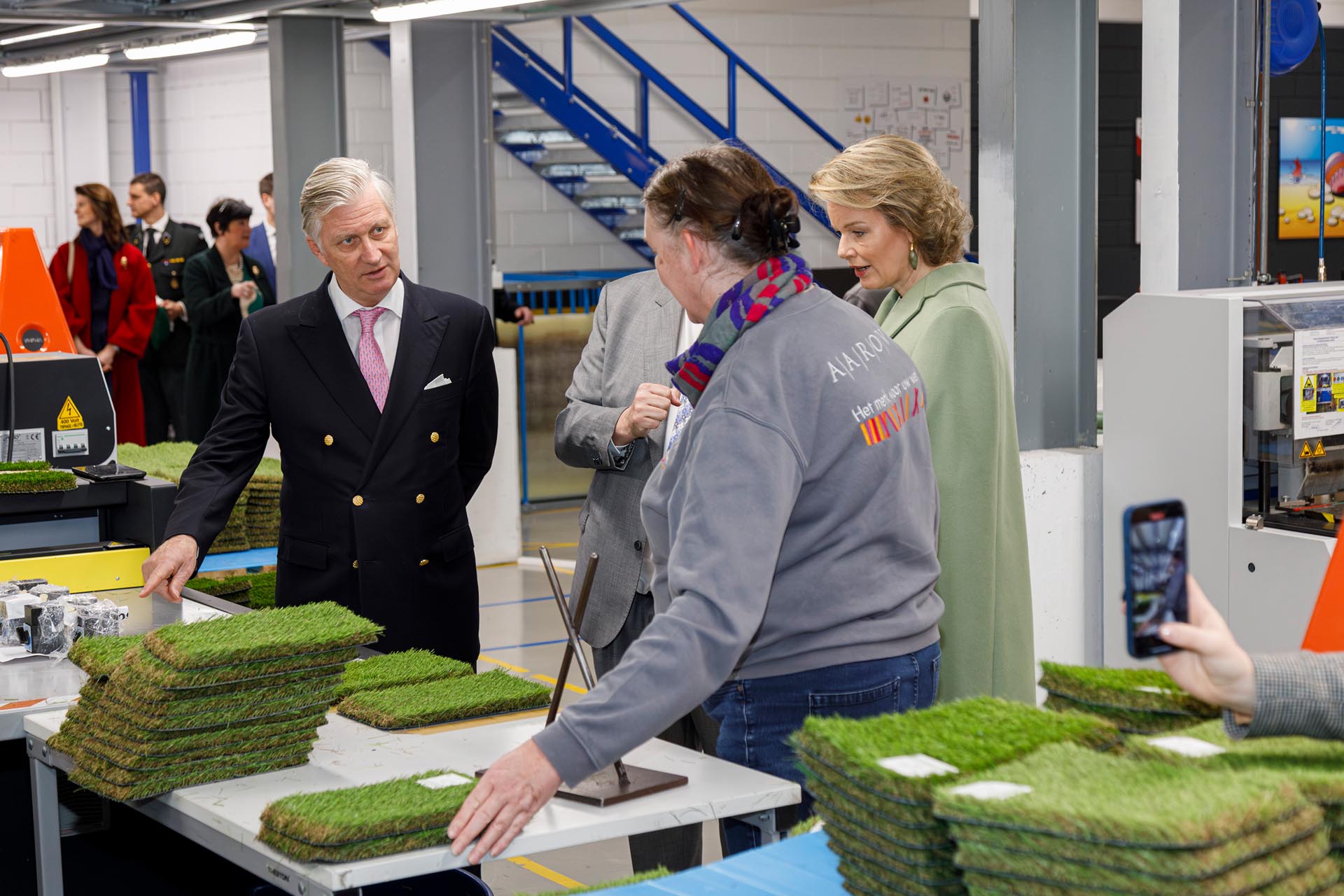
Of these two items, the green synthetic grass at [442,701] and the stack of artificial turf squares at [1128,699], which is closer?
the stack of artificial turf squares at [1128,699]

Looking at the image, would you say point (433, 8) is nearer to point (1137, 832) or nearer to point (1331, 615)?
point (1331, 615)

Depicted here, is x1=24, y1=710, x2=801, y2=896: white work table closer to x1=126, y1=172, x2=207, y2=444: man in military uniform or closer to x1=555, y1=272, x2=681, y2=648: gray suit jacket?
x1=555, y1=272, x2=681, y2=648: gray suit jacket

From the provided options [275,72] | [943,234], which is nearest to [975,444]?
[943,234]

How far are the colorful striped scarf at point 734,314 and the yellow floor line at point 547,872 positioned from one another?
212cm

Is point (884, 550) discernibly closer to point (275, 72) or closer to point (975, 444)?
point (975, 444)

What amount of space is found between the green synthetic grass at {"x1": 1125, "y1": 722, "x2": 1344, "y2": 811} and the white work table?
0.69 m

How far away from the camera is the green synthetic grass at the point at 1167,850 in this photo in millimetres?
1210

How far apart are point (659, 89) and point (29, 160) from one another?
17.1 feet

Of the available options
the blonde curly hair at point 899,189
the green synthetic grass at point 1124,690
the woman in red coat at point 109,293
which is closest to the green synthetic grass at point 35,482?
the blonde curly hair at point 899,189

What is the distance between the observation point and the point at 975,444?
2680 millimetres

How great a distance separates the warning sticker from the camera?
3631 mm

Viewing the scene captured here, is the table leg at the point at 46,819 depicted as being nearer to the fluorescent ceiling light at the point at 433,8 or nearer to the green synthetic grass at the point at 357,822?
the green synthetic grass at the point at 357,822

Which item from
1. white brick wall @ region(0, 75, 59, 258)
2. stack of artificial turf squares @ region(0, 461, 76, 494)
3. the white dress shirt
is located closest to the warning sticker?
stack of artificial turf squares @ region(0, 461, 76, 494)

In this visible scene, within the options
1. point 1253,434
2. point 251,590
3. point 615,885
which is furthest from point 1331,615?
point 251,590
